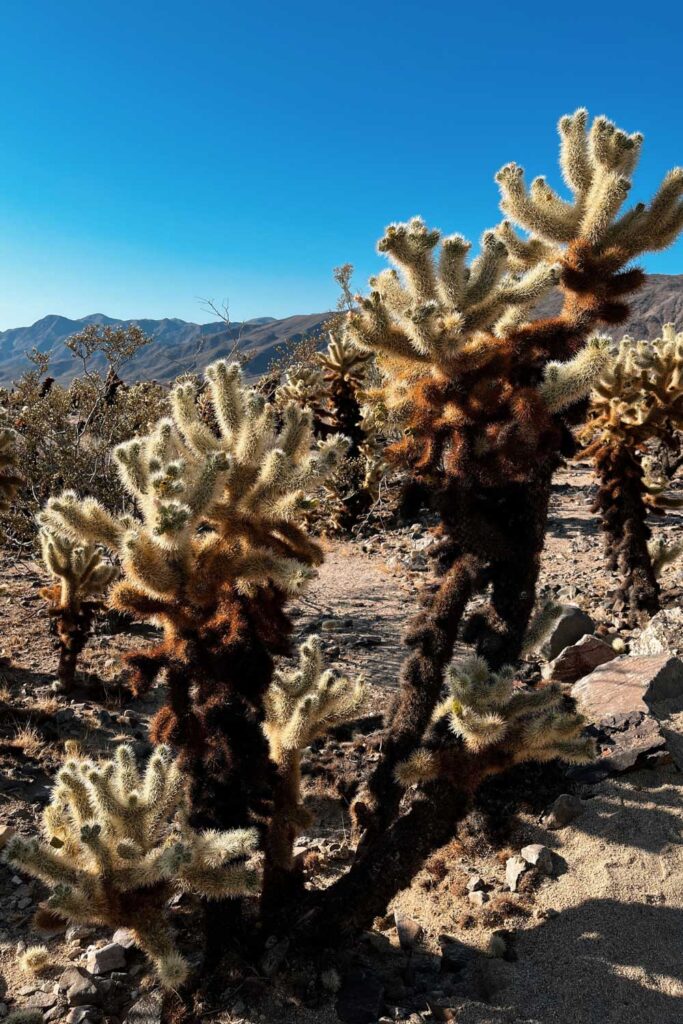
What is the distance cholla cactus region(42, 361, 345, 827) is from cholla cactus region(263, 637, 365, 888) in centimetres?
32

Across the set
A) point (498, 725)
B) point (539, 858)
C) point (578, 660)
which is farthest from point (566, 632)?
point (498, 725)

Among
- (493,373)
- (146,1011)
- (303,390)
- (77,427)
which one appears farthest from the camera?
(303,390)

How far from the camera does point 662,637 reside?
277 inches

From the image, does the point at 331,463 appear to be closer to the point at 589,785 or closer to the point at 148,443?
the point at 148,443

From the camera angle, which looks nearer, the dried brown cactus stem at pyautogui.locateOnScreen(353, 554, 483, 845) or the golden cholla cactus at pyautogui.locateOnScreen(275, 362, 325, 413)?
the dried brown cactus stem at pyautogui.locateOnScreen(353, 554, 483, 845)

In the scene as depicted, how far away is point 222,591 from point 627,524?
634 cm

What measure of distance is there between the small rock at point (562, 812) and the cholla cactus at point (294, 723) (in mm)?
1744

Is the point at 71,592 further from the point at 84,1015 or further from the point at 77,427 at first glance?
the point at 77,427

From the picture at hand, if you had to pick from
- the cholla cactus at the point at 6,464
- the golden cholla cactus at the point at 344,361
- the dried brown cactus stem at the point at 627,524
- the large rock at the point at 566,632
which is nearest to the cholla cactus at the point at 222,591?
the cholla cactus at the point at 6,464

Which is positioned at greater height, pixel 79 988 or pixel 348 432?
pixel 348 432

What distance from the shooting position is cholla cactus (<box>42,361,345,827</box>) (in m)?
3.55

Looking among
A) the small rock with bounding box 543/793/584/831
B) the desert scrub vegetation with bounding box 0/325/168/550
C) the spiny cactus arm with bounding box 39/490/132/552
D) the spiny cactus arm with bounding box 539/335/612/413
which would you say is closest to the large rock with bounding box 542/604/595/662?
the small rock with bounding box 543/793/584/831

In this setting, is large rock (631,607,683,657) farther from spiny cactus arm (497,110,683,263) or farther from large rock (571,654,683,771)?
spiny cactus arm (497,110,683,263)

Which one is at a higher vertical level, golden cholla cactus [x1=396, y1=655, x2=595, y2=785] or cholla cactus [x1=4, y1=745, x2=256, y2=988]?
golden cholla cactus [x1=396, y1=655, x2=595, y2=785]
